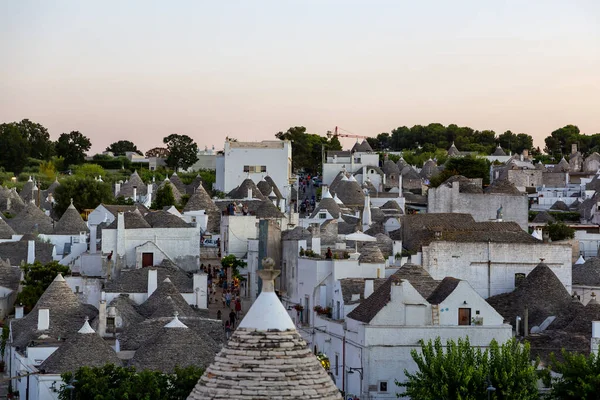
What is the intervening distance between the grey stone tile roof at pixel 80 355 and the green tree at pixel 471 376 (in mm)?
11541

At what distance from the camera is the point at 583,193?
136 metres

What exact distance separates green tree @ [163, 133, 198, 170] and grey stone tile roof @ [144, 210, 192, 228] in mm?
67871

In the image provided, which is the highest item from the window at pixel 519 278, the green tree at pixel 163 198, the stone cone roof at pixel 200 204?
the green tree at pixel 163 198

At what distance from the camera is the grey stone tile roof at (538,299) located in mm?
68188

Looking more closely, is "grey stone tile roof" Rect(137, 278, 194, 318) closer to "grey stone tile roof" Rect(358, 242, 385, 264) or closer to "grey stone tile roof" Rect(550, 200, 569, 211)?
"grey stone tile roof" Rect(358, 242, 385, 264)

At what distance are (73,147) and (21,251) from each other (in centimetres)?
6738

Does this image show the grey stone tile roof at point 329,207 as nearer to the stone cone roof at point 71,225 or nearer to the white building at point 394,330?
the stone cone roof at point 71,225

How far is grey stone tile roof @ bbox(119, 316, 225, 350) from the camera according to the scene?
201 ft

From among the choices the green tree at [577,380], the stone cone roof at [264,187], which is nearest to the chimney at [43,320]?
the green tree at [577,380]

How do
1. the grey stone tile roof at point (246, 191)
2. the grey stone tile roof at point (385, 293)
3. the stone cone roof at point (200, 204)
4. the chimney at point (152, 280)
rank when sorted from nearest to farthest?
the grey stone tile roof at point (385, 293)
the chimney at point (152, 280)
the stone cone roof at point (200, 204)
the grey stone tile roof at point (246, 191)

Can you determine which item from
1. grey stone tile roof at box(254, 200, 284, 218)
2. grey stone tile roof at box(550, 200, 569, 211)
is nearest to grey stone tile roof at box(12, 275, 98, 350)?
grey stone tile roof at box(254, 200, 284, 218)

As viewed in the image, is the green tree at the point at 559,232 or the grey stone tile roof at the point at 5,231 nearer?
the grey stone tile roof at the point at 5,231

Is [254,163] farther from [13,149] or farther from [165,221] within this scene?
[13,149]

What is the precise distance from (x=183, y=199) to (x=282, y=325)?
292ft
